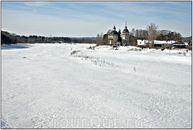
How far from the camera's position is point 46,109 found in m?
5.23

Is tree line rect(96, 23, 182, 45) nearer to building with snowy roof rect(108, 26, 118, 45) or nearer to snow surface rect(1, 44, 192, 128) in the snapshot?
building with snowy roof rect(108, 26, 118, 45)

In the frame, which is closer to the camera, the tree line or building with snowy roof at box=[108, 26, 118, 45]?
the tree line

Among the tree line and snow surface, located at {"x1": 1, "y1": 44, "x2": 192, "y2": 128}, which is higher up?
the tree line

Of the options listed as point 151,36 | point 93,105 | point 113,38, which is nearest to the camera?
point 93,105

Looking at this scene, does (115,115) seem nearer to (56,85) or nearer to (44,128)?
(44,128)

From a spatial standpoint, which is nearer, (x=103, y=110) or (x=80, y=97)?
(x=103, y=110)

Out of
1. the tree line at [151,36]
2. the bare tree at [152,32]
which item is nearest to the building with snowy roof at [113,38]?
the tree line at [151,36]

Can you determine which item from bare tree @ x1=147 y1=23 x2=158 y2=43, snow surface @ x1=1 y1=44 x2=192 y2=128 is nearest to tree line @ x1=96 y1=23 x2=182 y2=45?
bare tree @ x1=147 y1=23 x2=158 y2=43

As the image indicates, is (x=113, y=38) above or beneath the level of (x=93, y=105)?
above

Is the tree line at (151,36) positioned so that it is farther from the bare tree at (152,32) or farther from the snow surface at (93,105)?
the snow surface at (93,105)

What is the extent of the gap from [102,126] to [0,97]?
3994 millimetres

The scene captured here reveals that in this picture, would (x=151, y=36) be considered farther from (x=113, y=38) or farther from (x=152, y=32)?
(x=113, y=38)

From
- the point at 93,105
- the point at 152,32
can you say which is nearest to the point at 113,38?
the point at 152,32

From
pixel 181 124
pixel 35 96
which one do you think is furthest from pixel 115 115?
pixel 35 96
